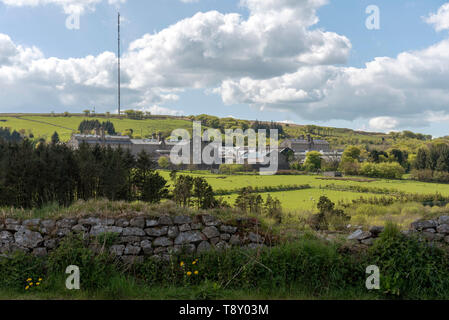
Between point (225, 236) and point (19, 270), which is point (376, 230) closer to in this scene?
point (225, 236)

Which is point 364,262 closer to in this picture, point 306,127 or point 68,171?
point 68,171

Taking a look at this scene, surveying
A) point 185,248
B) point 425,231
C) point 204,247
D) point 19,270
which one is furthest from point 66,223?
point 425,231

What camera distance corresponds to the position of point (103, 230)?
21.1 feet

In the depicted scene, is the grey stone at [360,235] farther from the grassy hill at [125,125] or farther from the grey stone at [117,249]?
the grassy hill at [125,125]

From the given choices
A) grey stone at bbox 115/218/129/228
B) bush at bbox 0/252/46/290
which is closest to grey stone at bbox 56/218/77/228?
bush at bbox 0/252/46/290

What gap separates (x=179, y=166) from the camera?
39625 mm

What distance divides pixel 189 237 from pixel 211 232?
48 cm

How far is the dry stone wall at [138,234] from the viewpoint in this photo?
6.38 m

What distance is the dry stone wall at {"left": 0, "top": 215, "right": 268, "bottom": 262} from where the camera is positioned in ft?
20.9

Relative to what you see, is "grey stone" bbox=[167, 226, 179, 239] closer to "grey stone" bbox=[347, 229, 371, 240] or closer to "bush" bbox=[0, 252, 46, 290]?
"bush" bbox=[0, 252, 46, 290]

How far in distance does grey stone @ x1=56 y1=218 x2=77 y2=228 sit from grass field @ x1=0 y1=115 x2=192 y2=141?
7628 cm

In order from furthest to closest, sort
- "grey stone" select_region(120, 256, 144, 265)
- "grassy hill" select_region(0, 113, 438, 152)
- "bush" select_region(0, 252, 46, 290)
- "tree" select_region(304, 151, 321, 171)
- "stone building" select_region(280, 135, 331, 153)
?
"stone building" select_region(280, 135, 331, 153)
"grassy hill" select_region(0, 113, 438, 152)
"tree" select_region(304, 151, 321, 171)
"grey stone" select_region(120, 256, 144, 265)
"bush" select_region(0, 252, 46, 290)

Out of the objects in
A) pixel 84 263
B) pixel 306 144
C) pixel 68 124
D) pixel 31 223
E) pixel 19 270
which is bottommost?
pixel 19 270
